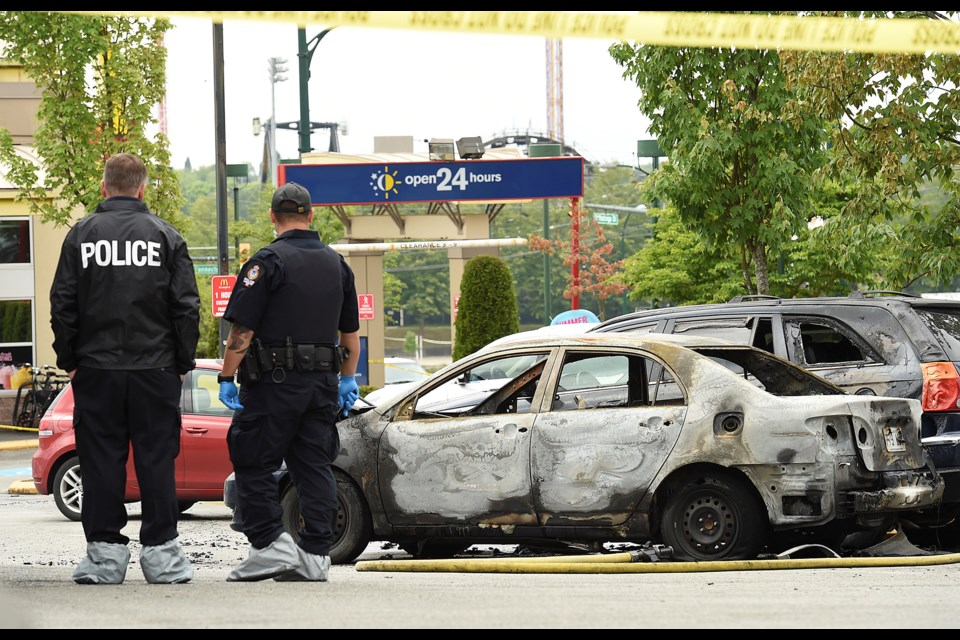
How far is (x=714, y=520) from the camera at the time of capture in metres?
8.48

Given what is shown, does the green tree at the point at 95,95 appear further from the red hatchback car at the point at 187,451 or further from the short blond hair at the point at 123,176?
the short blond hair at the point at 123,176

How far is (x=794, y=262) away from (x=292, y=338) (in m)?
25.4

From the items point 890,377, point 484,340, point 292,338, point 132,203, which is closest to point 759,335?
point 890,377

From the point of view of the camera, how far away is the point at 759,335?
1046 centimetres

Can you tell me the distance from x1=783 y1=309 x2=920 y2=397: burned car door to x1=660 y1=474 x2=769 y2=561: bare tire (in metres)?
1.71

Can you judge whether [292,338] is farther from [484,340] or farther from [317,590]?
[484,340]

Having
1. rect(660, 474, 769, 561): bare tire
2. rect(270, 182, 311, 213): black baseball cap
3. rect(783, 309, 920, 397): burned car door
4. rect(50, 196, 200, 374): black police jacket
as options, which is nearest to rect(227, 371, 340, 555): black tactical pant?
rect(50, 196, 200, 374): black police jacket

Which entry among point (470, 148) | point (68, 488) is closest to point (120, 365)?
point (68, 488)

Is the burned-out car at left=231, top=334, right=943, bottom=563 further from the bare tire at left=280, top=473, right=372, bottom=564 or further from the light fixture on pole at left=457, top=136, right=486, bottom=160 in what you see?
the light fixture on pole at left=457, top=136, right=486, bottom=160

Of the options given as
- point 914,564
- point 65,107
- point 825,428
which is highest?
point 65,107

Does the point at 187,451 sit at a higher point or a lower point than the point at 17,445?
higher

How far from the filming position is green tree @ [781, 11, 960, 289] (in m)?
14.1

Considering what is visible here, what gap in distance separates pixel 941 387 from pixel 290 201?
4628 mm

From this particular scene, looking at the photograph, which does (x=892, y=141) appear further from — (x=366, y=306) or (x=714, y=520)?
(x=366, y=306)
